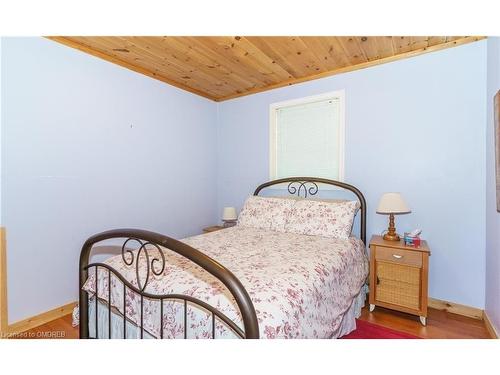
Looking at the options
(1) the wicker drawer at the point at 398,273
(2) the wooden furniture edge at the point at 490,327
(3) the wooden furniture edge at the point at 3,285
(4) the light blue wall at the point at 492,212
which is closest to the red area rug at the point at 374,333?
(1) the wicker drawer at the point at 398,273

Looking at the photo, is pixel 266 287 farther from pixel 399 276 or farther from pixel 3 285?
pixel 3 285

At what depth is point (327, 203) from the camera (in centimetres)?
252

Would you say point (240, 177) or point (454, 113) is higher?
point (454, 113)

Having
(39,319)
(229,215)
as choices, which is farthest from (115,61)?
(39,319)

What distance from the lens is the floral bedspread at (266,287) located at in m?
1.13

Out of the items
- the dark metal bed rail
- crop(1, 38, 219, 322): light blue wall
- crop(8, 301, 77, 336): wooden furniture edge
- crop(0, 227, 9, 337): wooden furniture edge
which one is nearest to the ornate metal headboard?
crop(1, 38, 219, 322): light blue wall

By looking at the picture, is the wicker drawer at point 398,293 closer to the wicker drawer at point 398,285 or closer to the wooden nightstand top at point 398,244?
the wicker drawer at point 398,285

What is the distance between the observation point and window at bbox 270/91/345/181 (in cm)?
285

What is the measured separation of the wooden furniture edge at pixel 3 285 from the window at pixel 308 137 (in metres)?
2.61
